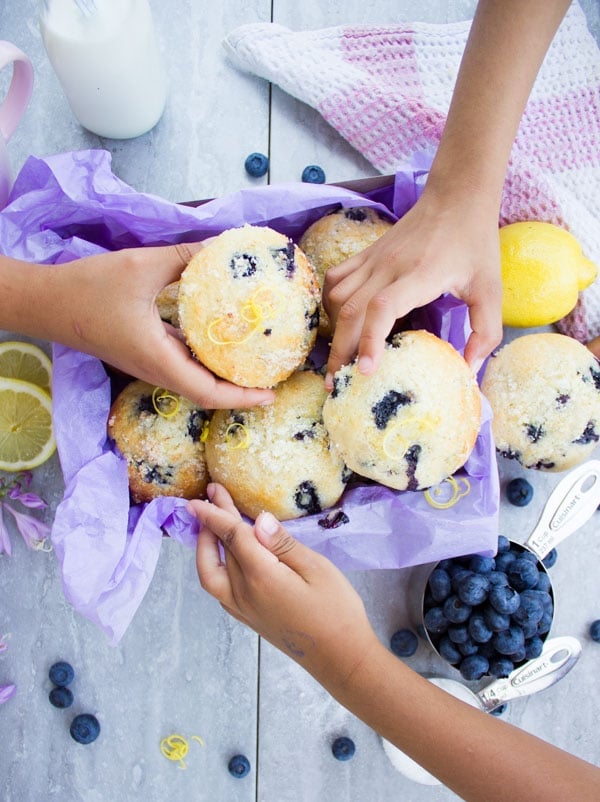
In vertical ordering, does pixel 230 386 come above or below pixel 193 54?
below

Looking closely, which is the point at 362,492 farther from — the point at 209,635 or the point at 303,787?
the point at 303,787

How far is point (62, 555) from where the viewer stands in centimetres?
92

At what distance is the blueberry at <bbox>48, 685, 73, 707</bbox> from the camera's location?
3.76 ft

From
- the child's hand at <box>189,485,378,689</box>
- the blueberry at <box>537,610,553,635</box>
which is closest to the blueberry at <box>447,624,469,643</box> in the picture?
the blueberry at <box>537,610,553,635</box>

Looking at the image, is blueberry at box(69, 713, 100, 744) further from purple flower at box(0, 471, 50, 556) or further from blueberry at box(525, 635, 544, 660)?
blueberry at box(525, 635, 544, 660)

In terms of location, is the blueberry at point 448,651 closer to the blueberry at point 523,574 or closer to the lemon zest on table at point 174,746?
the blueberry at point 523,574

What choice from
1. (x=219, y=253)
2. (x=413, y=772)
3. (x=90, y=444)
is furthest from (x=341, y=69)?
(x=413, y=772)

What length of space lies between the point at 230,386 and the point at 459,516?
1.14 feet

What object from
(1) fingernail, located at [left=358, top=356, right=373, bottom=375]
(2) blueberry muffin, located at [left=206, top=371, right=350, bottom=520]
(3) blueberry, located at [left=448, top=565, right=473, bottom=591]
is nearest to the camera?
(1) fingernail, located at [left=358, top=356, right=373, bottom=375]

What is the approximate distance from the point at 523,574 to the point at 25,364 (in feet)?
2.70

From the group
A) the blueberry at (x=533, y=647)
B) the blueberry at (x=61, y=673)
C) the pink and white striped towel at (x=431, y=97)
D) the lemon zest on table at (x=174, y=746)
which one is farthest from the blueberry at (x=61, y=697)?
the pink and white striped towel at (x=431, y=97)

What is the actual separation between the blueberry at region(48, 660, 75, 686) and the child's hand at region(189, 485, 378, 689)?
41cm

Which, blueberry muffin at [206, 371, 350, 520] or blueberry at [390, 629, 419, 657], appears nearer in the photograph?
blueberry muffin at [206, 371, 350, 520]

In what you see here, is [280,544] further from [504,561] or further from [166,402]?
[504,561]
